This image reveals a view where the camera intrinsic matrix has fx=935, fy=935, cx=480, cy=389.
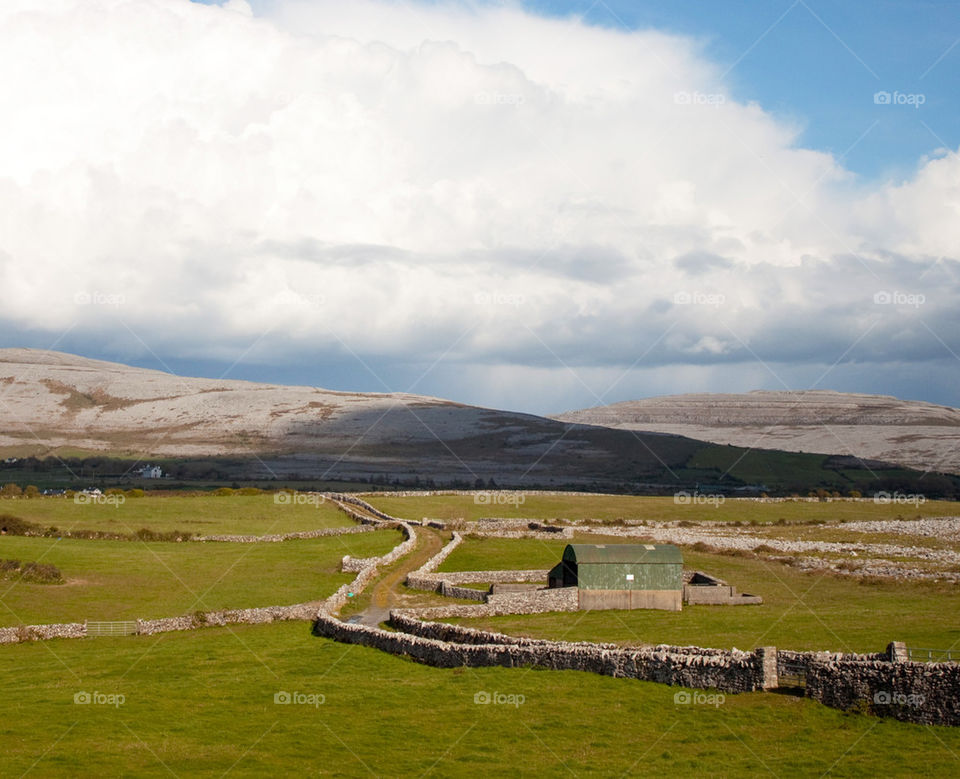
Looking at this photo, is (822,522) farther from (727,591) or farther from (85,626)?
(85,626)

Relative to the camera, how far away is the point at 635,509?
9719 centimetres

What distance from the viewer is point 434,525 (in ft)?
A: 252

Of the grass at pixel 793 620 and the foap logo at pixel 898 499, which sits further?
the foap logo at pixel 898 499

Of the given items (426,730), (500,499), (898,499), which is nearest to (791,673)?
(426,730)

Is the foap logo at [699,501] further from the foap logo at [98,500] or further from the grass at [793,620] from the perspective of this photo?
the foap logo at [98,500]

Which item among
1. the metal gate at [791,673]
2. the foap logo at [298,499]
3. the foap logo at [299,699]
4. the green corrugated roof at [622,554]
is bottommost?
the foap logo at [299,699]

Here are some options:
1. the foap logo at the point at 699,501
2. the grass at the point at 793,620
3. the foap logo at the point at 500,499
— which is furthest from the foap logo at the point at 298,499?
the grass at the point at 793,620

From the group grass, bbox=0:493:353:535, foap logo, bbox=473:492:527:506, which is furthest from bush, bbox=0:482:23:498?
foap logo, bbox=473:492:527:506

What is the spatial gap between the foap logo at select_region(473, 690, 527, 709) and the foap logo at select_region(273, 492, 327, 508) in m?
69.4

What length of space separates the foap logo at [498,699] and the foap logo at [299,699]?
14.2 ft

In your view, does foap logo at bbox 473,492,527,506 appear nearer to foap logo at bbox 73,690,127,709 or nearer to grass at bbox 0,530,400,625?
grass at bbox 0,530,400,625

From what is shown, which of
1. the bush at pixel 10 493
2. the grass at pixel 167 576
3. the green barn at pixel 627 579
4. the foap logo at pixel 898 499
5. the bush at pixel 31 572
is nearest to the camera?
the green barn at pixel 627 579

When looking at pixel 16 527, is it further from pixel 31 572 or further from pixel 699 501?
pixel 699 501

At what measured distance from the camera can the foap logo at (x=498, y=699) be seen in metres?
24.8
